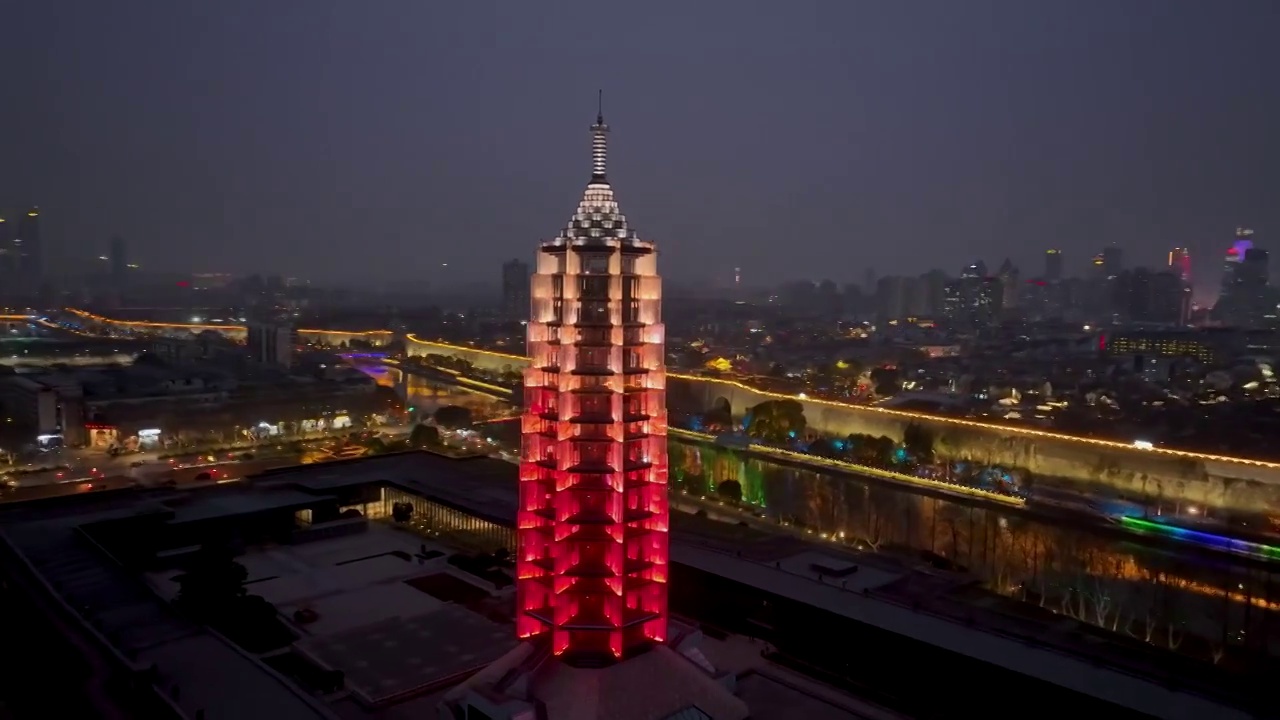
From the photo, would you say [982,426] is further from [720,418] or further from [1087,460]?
[720,418]

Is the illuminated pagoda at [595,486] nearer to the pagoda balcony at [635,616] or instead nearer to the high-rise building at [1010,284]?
the pagoda balcony at [635,616]

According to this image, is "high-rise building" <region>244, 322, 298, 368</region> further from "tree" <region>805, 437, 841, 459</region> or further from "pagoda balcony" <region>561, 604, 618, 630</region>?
"pagoda balcony" <region>561, 604, 618, 630</region>

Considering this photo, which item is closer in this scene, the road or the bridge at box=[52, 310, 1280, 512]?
the bridge at box=[52, 310, 1280, 512]

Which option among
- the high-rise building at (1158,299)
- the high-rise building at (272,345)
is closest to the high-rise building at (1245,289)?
the high-rise building at (1158,299)

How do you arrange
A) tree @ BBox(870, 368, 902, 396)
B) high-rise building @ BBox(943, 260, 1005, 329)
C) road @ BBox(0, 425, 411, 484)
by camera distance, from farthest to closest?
high-rise building @ BBox(943, 260, 1005, 329), tree @ BBox(870, 368, 902, 396), road @ BBox(0, 425, 411, 484)

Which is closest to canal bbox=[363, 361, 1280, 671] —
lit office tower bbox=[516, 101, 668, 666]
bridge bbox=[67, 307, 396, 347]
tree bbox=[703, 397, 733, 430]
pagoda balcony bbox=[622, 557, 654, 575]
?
tree bbox=[703, 397, 733, 430]

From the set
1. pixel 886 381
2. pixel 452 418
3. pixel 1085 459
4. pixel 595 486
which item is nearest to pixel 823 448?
pixel 1085 459
